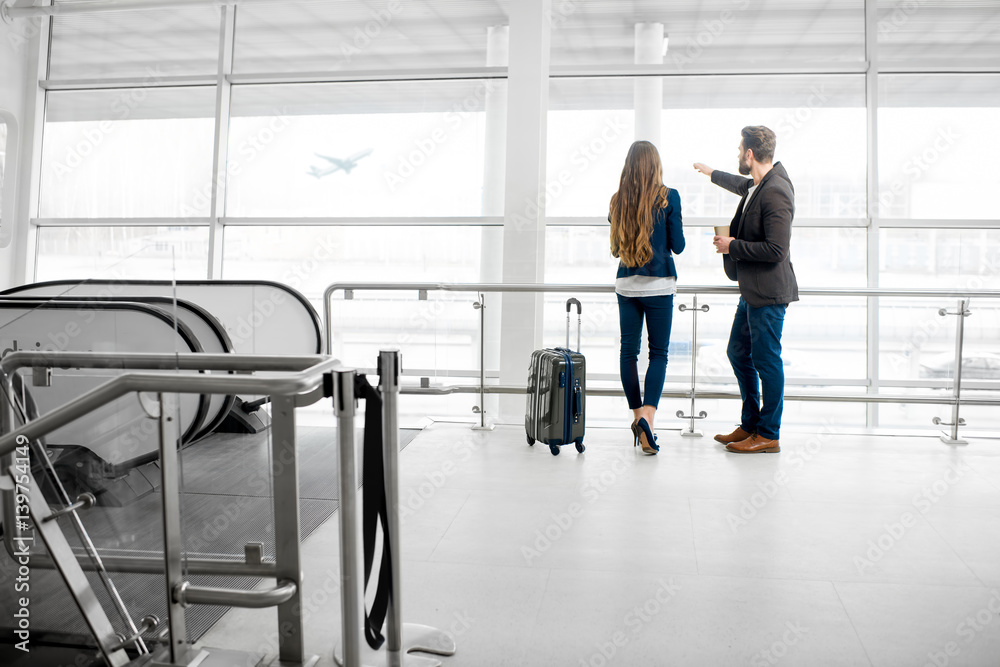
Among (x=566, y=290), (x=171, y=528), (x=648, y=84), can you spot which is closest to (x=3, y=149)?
(x=566, y=290)

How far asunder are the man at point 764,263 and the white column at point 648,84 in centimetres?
272

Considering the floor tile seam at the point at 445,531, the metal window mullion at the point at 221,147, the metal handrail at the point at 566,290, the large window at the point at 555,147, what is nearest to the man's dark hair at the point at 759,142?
the metal handrail at the point at 566,290

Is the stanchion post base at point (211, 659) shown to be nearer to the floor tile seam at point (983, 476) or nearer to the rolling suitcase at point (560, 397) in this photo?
the rolling suitcase at point (560, 397)

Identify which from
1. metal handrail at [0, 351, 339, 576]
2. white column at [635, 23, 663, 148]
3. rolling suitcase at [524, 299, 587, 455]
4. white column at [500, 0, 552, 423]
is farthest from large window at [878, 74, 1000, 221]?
metal handrail at [0, 351, 339, 576]

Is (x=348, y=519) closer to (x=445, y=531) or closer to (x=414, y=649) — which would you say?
(x=414, y=649)

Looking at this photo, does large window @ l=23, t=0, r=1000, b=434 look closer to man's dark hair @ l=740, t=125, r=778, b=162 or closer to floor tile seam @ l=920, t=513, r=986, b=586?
man's dark hair @ l=740, t=125, r=778, b=162

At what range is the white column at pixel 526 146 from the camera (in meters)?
6.25

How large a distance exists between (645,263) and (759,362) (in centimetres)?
83

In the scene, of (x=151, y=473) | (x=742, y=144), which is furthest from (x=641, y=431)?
(x=151, y=473)

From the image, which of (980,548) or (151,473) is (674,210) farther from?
(151,473)

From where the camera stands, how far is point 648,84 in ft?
22.2

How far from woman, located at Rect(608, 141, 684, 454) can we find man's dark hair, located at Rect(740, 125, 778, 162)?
47cm

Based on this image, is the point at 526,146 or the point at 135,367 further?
the point at 526,146

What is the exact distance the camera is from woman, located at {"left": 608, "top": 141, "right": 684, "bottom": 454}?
13.2 ft
